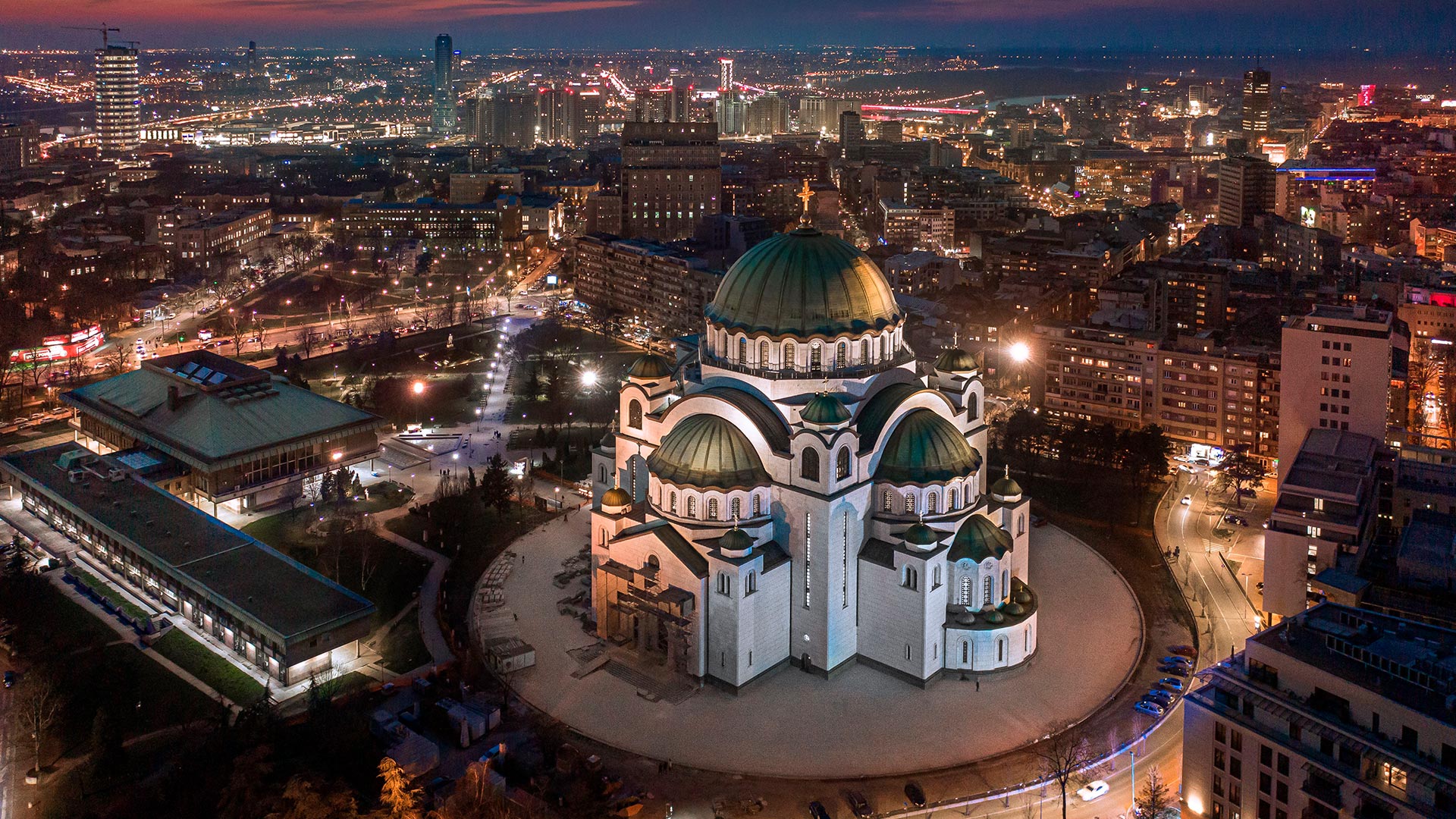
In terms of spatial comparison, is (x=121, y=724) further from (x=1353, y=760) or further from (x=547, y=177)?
(x=547, y=177)

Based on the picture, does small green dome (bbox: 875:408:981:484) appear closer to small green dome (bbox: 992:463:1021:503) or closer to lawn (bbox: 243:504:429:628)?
small green dome (bbox: 992:463:1021:503)

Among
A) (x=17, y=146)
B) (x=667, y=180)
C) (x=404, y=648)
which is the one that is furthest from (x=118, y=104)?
(x=404, y=648)

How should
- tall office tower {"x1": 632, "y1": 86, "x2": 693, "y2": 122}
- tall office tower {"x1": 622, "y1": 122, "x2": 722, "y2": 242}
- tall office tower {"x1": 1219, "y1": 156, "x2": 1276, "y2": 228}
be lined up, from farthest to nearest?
tall office tower {"x1": 632, "y1": 86, "x2": 693, "y2": 122}
tall office tower {"x1": 1219, "y1": 156, "x2": 1276, "y2": 228}
tall office tower {"x1": 622, "y1": 122, "x2": 722, "y2": 242}

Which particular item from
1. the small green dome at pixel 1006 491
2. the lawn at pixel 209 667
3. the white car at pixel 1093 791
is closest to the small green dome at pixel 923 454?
the small green dome at pixel 1006 491

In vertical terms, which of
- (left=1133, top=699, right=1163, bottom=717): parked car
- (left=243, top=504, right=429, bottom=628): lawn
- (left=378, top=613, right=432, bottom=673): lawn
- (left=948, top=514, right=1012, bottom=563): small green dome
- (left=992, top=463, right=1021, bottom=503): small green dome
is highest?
(left=992, top=463, right=1021, bottom=503): small green dome

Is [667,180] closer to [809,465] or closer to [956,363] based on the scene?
[956,363]

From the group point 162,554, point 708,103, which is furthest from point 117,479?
point 708,103

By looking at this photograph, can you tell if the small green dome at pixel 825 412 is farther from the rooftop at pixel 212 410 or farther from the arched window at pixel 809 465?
the rooftop at pixel 212 410

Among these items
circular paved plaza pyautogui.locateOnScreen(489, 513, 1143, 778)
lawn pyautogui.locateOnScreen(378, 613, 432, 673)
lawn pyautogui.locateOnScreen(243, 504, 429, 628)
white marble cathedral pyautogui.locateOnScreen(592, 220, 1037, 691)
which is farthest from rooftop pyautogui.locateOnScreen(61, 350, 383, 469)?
white marble cathedral pyautogui.locateOnScreen(592, 220, 1037, 691)
